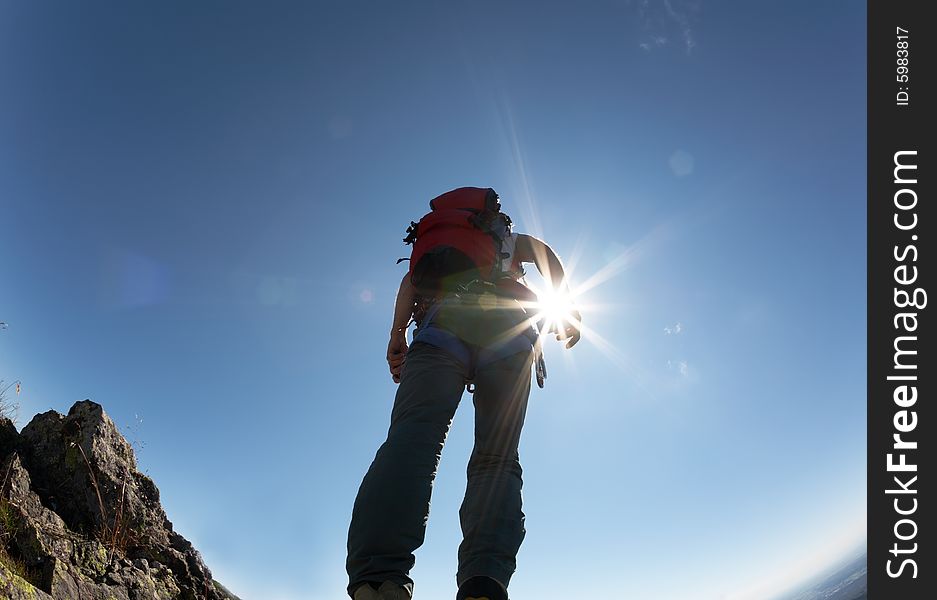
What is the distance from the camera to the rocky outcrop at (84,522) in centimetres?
283

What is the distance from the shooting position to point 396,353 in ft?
12.2

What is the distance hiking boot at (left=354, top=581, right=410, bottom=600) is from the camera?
1808 mm

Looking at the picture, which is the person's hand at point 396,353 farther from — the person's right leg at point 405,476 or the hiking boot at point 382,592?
the hiking boot at point 382,592

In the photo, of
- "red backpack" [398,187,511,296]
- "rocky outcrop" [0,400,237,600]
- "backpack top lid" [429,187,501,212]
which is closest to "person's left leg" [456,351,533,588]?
"red backpack" [398,187,511,296]

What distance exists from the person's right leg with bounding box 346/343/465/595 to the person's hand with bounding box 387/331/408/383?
901mm

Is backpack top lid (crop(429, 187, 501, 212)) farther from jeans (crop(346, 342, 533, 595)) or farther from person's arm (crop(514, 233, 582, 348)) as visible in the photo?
jeans (crop(346, 342, 533, 595))

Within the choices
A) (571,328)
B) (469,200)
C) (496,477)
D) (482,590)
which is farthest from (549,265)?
(482,590)

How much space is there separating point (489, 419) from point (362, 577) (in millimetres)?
1124

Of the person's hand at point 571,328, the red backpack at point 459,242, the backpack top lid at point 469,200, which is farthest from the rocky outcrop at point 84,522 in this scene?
the person's hand at point 571,328

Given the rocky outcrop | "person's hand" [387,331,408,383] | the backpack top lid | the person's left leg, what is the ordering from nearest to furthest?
the person's left leg
the rocky outcrop
the backpack top lid
"person's hand" [387,331,408,383]
